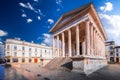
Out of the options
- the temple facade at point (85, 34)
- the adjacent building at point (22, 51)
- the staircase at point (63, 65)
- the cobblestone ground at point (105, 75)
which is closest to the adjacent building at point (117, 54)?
the adjacent building at point (22, 51)

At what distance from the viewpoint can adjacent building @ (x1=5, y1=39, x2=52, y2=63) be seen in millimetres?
49906

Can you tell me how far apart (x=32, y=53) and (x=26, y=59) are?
4277 millimetres

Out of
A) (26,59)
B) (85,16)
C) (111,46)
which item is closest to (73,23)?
(85,16)

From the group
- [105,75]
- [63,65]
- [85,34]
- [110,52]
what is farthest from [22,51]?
[105,75]

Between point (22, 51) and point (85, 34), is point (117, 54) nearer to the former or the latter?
point (85, 34)

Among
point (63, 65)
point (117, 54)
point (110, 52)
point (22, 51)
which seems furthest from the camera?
point (110, 52)

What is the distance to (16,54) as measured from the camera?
5200 cm

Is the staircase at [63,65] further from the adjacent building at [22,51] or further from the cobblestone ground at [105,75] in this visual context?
the adjacent building at [22,51]

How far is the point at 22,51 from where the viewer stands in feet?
179

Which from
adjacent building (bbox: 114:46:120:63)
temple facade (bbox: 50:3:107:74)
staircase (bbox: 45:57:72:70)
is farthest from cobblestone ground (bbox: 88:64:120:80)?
adjacent building (bbox: 114:46:120:63)

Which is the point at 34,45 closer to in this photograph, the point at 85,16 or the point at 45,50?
the point at 45,50

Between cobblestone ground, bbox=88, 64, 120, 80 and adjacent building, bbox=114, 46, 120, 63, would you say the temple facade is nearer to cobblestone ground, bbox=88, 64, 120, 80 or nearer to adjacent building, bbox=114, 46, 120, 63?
cobblestone ground, bbox=88, 64, 120, 80

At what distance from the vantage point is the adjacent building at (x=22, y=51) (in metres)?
49.9

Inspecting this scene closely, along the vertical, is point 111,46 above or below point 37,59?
above
